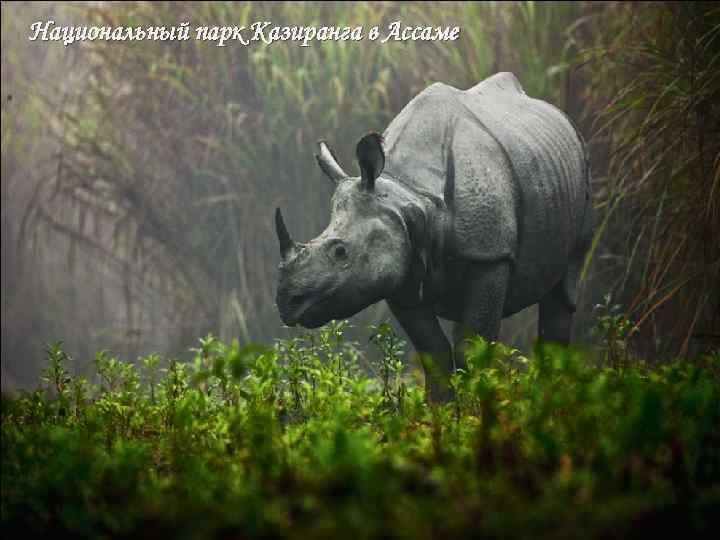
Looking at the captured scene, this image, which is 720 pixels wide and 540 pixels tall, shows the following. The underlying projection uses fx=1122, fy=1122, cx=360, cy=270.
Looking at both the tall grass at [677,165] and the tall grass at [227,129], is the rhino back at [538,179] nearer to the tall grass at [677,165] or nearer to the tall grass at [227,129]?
the tall grass at [677,165]

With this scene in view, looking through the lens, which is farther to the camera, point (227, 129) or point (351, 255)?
point (227, 129)

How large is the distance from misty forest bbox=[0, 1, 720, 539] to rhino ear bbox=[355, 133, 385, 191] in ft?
1.65

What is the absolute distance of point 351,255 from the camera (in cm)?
372

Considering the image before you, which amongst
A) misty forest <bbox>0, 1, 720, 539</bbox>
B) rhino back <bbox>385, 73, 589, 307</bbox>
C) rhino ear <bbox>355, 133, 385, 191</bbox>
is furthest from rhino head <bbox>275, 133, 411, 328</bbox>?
rhino back <bbox>385, 73, 589, 307</bbox>

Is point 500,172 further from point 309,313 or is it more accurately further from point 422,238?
point 309,313

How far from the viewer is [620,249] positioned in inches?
254

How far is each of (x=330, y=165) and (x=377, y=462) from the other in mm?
2445

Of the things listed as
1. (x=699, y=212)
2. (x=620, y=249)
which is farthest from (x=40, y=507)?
(x=620, y=249)

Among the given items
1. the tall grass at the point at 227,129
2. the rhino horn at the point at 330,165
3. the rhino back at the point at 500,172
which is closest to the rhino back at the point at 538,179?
the rhino back at the point at 500,172

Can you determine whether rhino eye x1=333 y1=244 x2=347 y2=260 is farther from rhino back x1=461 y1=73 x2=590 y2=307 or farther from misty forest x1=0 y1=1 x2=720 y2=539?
rhino back x1=461 y1=73 x2=590 y2=307

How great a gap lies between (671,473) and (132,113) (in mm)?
7148

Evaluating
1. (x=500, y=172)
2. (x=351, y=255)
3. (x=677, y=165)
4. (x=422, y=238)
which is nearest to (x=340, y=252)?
(x=351, y=255)

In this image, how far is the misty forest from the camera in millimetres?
1845

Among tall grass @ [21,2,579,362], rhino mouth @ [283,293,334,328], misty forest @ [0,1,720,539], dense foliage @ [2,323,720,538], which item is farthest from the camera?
tall grass @ [21,2,579,362]
